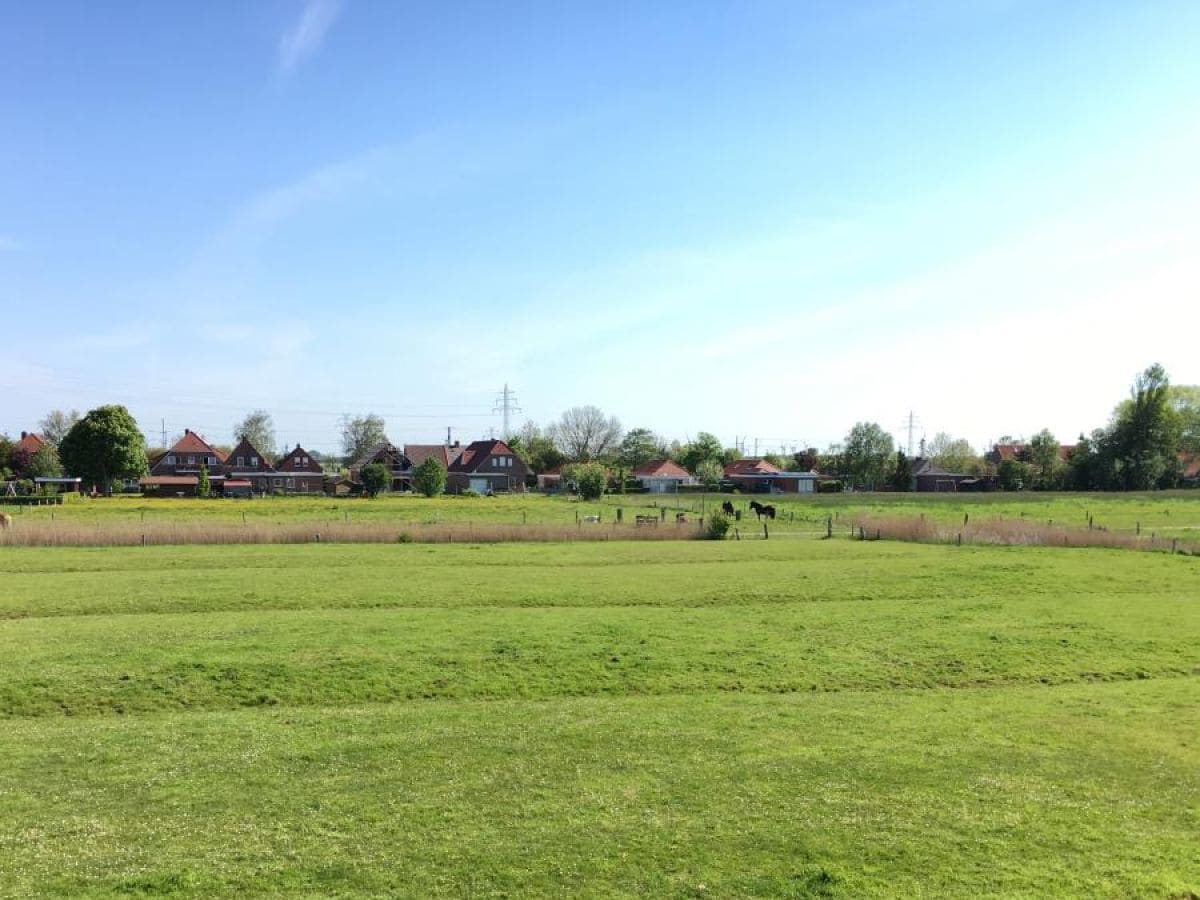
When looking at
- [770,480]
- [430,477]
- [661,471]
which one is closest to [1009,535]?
[430,477]

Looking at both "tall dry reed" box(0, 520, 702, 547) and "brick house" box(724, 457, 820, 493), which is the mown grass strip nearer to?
"tall dry reed" box(0, 520, 702, 547)

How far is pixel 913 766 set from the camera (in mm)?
11625

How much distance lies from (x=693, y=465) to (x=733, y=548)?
10791 centimetres

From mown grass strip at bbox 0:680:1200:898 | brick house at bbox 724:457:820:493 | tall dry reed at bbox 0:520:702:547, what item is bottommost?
mown grass strip at bbox 0:680:1200:898

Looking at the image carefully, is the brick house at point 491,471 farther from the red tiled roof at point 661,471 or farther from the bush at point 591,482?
the bush at point 591,482

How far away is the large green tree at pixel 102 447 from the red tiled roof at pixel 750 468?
283 ft

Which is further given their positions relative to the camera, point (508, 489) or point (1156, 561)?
point (508, 489)

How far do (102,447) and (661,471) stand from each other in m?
78.4

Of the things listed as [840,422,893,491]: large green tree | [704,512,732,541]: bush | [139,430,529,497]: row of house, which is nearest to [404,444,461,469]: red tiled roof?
[139,430,529,497]: row of house

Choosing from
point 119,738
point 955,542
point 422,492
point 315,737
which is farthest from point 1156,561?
point 422,492

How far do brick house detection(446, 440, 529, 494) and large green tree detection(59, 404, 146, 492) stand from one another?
41.7m

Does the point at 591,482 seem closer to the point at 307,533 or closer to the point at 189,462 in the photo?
the point at 307,533

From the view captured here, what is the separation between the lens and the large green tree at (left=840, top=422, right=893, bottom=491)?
13125cm

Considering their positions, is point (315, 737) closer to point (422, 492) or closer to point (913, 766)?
point (913, 766)
